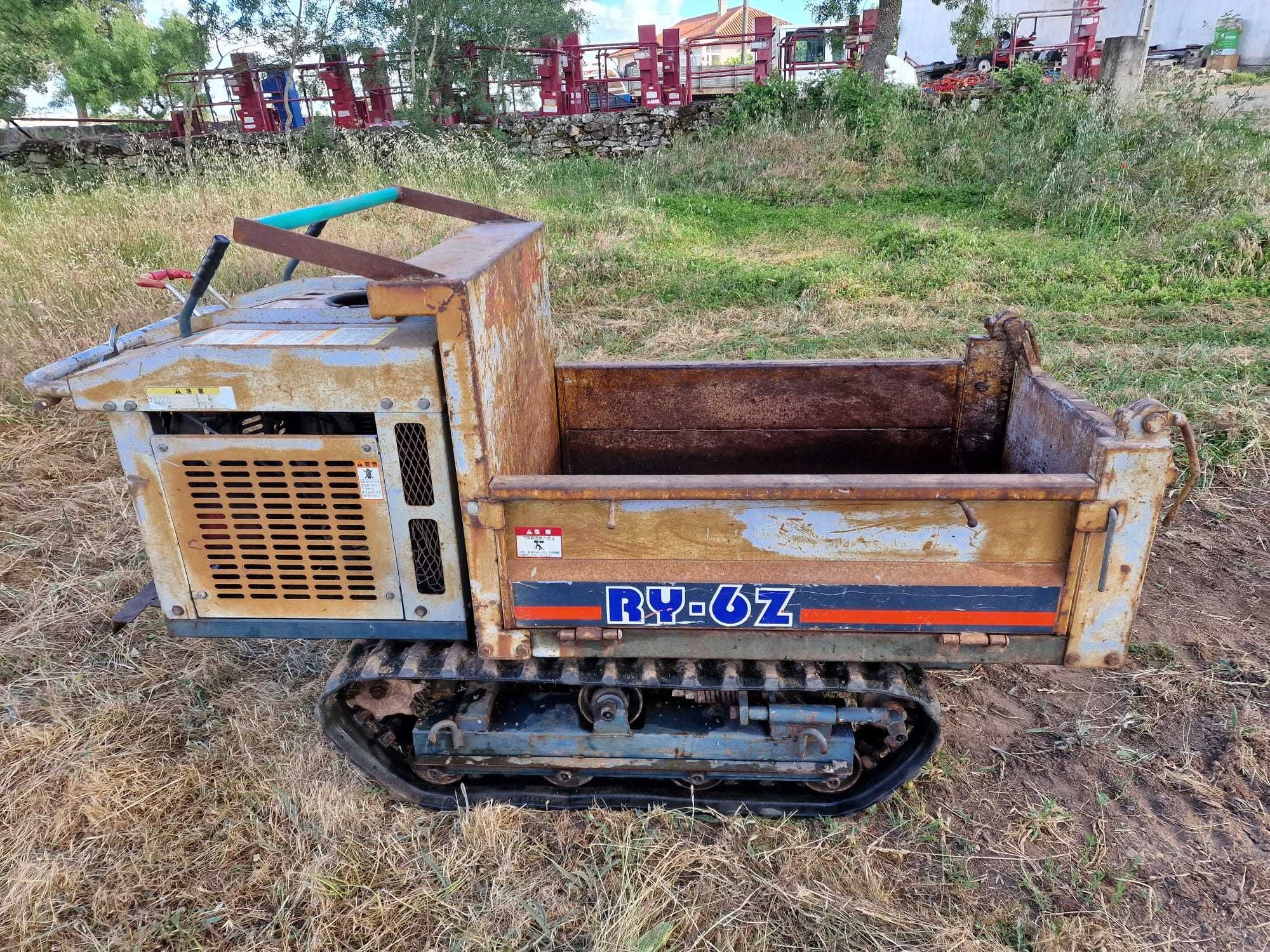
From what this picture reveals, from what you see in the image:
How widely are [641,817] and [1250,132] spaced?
533 inches

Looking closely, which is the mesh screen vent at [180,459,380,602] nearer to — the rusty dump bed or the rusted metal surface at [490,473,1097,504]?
the rusty dump bed

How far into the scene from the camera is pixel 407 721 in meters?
3.04

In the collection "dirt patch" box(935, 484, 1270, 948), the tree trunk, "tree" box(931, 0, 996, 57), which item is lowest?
"dirt patch" box(935, 484, 1270, 948)

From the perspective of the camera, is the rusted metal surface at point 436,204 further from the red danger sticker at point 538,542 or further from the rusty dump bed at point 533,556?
the red danger sticker at point 538,542

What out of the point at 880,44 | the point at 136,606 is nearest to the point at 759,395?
the point at 136,606

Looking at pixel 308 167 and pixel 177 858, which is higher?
pixel 308 167

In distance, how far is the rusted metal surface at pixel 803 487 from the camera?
7.50ft

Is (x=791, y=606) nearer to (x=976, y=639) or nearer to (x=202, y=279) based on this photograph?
(x=976, y=639)

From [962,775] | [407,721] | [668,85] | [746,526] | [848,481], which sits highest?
[668,85]

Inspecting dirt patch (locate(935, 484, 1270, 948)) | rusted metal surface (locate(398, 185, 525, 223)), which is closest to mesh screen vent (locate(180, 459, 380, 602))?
rusted metal surface (locate(398, 185, 525, 223))

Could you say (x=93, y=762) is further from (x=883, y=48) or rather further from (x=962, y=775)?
(x=883, y=48)

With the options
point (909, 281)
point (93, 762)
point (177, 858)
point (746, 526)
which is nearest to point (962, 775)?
point (746, 526)

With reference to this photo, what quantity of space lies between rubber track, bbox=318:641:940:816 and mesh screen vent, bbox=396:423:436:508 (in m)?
0.55

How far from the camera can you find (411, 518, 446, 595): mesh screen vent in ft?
8.39
